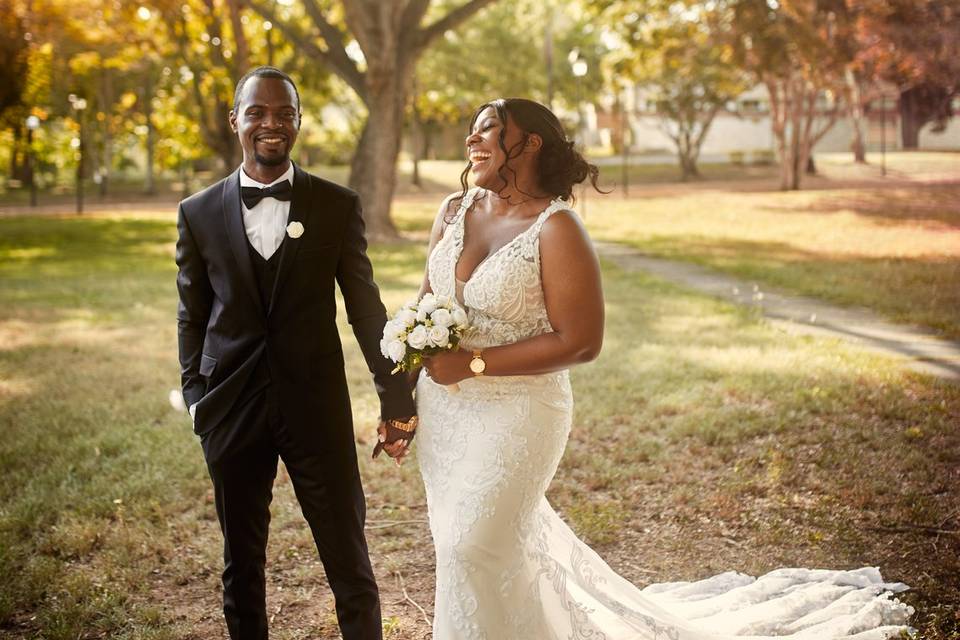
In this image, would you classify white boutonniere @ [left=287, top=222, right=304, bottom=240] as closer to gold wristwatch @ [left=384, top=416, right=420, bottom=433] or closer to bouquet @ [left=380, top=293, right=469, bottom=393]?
bouquet @ [left=380, top=293, right=469, bottom=393]

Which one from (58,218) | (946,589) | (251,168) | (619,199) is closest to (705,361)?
(946,589)

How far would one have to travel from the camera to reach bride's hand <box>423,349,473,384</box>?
3.47 meters

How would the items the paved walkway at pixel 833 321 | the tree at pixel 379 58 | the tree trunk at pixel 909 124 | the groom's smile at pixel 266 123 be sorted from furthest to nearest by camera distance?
the tree trunk at pixel 909 124, the tree at pixel 379 58, the paved walkway at pixel 833 321, the groom's smile at pixel 266 123

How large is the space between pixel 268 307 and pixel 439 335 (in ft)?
2.09

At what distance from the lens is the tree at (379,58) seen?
61.8 ft

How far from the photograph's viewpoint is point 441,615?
341 cm

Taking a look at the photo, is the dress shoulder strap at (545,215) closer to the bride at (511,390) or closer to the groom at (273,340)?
the bride at (511,390)

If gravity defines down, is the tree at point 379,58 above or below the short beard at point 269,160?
above

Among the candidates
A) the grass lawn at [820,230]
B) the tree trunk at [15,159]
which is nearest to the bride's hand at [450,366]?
the grass lawn at [820,230]

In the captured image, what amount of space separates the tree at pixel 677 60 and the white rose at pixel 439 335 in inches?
760

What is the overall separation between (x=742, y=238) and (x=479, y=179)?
1813 cm

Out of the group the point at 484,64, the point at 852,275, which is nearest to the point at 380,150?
the point at 852,275

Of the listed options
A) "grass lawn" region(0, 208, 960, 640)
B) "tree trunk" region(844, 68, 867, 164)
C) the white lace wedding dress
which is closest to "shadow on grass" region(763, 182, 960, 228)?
"tree trunk" region(844, 68, 867, 164)

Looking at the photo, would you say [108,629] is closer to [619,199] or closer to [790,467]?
[790,467]
